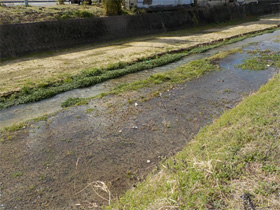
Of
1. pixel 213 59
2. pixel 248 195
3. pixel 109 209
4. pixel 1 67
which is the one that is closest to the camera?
pixel 248 195

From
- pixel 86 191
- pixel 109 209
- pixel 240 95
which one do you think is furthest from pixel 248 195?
pixel 240 95

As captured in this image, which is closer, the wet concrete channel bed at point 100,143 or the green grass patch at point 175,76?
the wet concrete channel bed at point 100,143

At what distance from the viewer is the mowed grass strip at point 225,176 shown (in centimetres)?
354

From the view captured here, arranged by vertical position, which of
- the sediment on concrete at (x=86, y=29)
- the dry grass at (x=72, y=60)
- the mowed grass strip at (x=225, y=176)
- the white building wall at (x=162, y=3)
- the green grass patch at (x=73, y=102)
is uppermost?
the white building wall at (x=162, y=3)

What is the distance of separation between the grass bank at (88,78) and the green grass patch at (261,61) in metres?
3.56

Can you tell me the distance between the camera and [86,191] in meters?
5.07

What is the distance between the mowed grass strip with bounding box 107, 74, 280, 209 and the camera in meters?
3.54

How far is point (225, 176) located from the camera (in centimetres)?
398

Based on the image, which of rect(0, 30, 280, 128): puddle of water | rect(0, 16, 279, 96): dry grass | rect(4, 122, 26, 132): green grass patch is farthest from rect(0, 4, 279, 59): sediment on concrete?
rect(4, 122, 26, 132): green grass patch

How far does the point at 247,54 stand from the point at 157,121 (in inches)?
425

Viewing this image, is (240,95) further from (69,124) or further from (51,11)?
(51,11)

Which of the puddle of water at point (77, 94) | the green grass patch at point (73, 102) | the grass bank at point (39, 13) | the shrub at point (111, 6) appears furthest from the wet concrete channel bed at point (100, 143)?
the shrub at point (111, 6)

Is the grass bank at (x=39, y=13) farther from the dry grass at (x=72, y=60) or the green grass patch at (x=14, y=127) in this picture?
the green grass patch at (x=14, y=127)

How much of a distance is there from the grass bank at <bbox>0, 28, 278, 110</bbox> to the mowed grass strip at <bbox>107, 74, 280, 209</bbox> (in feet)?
21.1
